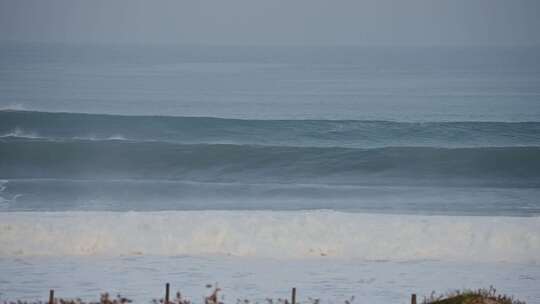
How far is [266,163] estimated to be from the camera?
32.9m

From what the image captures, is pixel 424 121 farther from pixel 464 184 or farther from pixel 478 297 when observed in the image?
pixel 478 297

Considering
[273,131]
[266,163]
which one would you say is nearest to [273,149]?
[266,163]

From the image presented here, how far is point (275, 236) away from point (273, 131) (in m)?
23.4

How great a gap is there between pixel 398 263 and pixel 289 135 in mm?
24098

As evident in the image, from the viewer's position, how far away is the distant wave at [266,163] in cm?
3025

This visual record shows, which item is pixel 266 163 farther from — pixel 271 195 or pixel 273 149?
pixel 271 195

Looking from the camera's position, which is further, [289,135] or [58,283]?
[289,135]

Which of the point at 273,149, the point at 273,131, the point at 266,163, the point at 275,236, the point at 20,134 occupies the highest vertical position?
the point at 273,131

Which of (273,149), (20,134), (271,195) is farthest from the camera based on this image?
(20,134)

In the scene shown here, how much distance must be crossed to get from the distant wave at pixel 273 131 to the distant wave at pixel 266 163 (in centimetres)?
284

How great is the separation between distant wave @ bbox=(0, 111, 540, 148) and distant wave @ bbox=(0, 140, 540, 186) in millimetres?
2841

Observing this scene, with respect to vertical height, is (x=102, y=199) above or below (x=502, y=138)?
below

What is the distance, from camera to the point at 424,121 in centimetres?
4609

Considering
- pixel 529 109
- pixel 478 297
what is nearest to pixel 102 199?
pixel 478 297
